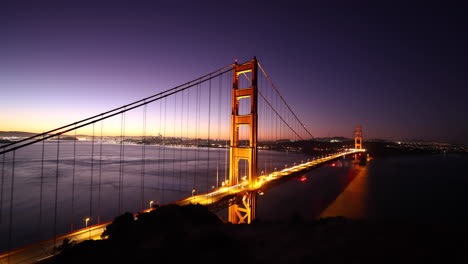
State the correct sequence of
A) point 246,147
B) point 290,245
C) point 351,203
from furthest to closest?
point 351,203 < point 246,147 < point 290,245

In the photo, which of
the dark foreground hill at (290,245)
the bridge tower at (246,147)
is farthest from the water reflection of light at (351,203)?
the dark foreground hill at (290,245)

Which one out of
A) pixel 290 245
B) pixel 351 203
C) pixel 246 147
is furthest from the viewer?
pixel 351 203

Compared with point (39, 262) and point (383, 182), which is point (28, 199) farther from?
point (383, 182)

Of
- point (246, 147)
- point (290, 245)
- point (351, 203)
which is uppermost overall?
point (246, 147)

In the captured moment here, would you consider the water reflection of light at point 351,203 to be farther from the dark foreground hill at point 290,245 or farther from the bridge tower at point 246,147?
the dark foreground hill at point 290,245

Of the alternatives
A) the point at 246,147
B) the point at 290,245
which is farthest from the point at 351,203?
the point at 290,245

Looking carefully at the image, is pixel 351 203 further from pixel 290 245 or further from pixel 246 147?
pixel 290 245

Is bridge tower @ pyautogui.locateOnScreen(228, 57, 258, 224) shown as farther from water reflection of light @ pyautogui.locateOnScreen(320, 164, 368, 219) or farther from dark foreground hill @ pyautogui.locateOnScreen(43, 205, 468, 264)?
water reflection of light @ pyautogui.locateOnScreen(320, 164, 368, 219)

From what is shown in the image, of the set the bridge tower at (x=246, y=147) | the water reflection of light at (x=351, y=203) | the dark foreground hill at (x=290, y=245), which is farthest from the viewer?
the water reflection of light at (x=351, y=203)

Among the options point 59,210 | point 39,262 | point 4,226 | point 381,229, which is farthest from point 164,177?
point 381,229
